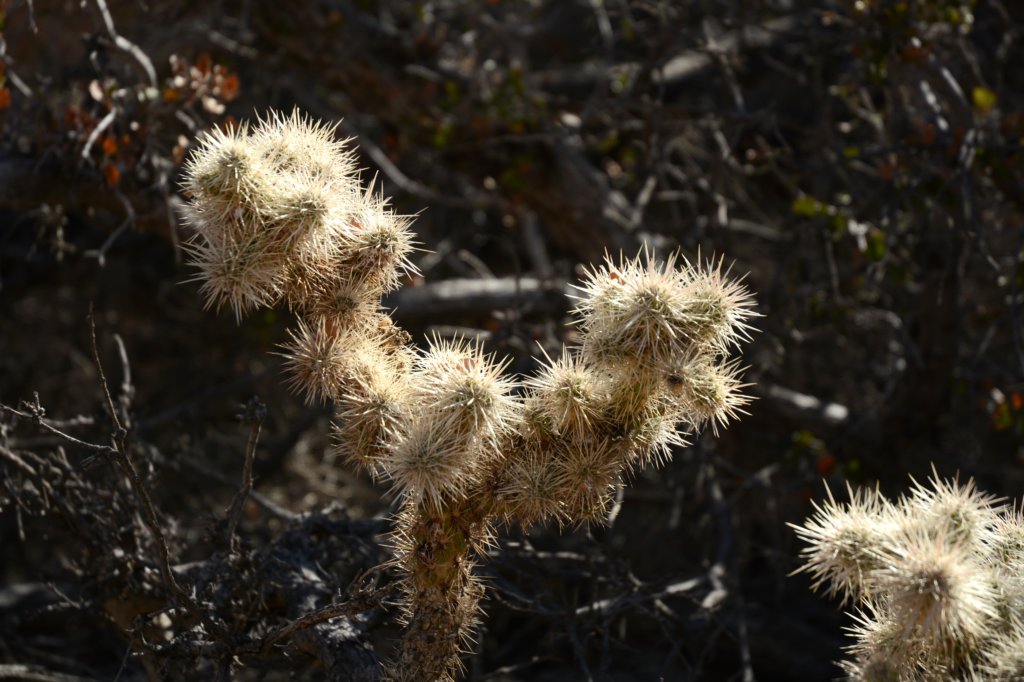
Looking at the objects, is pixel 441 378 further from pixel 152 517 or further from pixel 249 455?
pixel 152 517

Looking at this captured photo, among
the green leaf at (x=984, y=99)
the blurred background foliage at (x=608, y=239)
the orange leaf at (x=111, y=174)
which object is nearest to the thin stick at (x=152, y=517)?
Answer: the blurred background foliage at (x=608, y=239)

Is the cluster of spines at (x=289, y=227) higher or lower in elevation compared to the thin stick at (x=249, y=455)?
higher

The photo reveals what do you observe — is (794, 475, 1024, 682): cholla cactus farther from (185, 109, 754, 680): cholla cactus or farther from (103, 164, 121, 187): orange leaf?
(103, 164, 121, 187): orange leaf

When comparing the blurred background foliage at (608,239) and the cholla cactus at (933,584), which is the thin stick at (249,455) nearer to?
the blurred background foliage at (608,239)

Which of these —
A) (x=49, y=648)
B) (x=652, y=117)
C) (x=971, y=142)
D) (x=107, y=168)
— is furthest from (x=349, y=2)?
(x=49, y=648)

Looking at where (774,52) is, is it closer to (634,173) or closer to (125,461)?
(634,173)

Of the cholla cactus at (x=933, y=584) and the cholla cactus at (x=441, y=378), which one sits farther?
the cholla cactus at (x=441, y=378)
